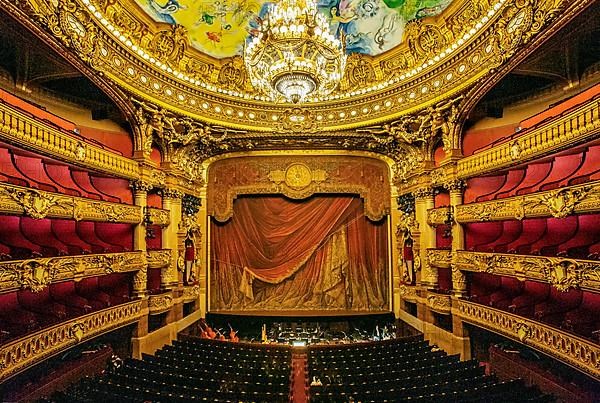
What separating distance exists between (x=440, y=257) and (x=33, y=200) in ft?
31.0

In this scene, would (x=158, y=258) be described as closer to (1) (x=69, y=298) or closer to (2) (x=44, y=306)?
(1) (x=69, y=298)

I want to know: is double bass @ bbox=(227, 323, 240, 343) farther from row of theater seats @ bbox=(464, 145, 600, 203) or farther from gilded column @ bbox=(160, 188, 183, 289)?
row of theater seats @ bbox=(464, 145, 600, 203)

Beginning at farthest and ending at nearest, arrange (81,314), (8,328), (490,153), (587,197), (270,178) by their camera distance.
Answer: (270,178) → (490,153) → (81,314) → (8,328) → (587,197)

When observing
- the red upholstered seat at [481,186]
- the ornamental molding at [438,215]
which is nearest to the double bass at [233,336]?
the ornamental molding at [438,215]

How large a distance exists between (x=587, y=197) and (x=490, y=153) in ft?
10.2

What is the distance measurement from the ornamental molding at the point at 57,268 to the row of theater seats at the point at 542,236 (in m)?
8.88

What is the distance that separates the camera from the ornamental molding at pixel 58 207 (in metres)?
5.93

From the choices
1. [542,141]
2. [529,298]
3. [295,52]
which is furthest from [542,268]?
[295,52]

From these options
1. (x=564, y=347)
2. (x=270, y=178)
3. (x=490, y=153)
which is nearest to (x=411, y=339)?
(x=564, y=347)

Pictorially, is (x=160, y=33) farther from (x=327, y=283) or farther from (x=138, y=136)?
(x=327, y=283)

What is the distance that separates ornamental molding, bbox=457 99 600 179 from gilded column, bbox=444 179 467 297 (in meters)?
0.35

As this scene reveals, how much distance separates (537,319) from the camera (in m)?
6.86

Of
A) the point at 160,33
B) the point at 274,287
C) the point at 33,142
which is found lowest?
the point at 274,287

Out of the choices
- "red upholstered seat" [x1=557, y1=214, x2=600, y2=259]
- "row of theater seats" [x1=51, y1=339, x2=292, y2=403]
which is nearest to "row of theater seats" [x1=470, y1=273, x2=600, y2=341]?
"red upholstered seat" [x1=557, y1=214, x2=600, y2=259]
